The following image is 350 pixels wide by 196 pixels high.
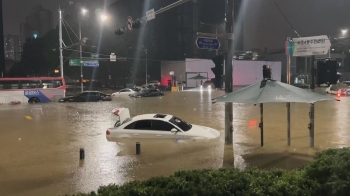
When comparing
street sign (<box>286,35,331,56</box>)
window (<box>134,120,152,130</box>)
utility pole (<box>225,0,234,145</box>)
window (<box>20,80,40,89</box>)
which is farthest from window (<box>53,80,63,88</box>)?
utility pole (<box>225,0,234,145</box>)

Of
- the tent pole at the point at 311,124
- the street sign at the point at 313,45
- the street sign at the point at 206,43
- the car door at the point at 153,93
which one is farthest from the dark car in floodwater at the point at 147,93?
the tent pole at the point at 311,124

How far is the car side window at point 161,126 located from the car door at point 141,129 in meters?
0.16

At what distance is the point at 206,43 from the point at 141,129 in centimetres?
425

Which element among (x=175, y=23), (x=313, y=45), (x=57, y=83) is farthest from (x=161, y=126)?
(x=175, y=23)

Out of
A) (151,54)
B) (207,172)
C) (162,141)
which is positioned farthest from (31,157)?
(151,54)

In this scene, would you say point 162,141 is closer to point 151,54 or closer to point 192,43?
point 151,54

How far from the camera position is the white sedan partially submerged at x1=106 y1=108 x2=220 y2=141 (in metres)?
12.5

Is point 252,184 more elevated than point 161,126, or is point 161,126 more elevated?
point 252,184

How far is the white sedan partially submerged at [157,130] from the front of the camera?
41.0ft

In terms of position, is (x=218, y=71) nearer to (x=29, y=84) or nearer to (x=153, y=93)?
(x=29, y=84)

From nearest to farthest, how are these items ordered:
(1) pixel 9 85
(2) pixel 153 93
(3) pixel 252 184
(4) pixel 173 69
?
(3) pixel 252 184 < (1) pixel 9 85 < (2) pixel 153 93 < (4) pixel 173 69

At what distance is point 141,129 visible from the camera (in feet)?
42.0

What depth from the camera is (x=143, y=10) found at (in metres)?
72.2

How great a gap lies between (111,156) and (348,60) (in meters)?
68.2
